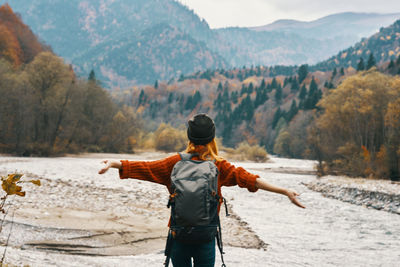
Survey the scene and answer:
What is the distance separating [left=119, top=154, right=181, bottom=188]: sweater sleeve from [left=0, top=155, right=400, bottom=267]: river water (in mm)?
3210

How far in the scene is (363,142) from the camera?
30.3 meters

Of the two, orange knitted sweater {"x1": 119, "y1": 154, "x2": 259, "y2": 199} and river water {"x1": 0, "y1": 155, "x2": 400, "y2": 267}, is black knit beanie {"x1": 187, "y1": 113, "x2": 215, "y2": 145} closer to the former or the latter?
orange knitted sweater {"x1": 119, "y1": 154, "x2": 259, "y2": 199}

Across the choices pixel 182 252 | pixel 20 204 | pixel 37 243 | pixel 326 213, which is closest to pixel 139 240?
pixel 37 243

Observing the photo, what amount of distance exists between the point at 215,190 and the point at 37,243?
5762 mm

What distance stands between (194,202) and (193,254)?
0.43 meters

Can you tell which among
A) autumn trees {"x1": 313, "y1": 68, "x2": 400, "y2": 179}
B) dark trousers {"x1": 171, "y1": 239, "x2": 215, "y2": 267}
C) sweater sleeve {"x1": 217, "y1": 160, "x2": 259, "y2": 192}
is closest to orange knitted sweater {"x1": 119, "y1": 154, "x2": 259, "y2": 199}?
sweater sleeve {"x1": 217, "y1": 160, "x2": 259, "y2": 192}

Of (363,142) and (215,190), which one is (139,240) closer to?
(215,190)

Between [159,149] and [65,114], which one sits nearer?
[65,114]

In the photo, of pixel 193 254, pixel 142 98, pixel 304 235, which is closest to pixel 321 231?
pixel 304 235

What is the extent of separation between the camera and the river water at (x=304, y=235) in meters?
7.54

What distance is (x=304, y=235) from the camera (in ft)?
39.8

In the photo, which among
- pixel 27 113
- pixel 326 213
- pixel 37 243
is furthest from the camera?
pixel 27 113

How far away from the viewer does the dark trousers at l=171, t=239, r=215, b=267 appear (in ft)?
9.80

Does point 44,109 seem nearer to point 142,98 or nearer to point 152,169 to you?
point 152,169
